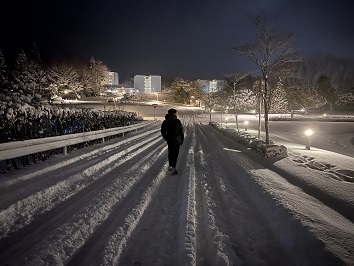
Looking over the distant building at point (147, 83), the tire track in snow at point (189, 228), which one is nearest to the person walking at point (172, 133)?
the tire track in snow at point (189, 228)

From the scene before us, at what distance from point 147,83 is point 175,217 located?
147048mm

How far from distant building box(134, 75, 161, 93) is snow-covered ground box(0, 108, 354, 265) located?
14155 centimetres

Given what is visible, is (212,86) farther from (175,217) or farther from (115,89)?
(175,217)

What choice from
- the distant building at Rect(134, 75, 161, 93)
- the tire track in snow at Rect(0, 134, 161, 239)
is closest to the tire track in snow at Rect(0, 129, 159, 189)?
the tire track in snow at Rect(0, 134, 161, 239)

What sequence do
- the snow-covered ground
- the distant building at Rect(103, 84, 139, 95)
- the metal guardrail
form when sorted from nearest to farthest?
the snow-covered ground
the metal guardrail
the distant building at Rect(103, 84, 139, 95)

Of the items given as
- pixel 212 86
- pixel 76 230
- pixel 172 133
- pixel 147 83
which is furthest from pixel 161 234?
pixel 147 83

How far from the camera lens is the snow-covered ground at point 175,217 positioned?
317cm

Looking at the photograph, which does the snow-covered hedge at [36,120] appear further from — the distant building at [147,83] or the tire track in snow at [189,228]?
the distant building at [147,83]

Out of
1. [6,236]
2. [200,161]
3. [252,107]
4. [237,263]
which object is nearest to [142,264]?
[237,263]

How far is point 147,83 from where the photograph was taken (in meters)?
147

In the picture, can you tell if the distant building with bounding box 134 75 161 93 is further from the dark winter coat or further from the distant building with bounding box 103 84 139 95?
the dark winter coat

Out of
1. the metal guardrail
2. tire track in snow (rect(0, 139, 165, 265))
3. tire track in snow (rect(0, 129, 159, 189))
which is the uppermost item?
the metal guardrail

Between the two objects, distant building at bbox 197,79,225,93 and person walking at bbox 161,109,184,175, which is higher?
distant building at bbox 197,79,225,93

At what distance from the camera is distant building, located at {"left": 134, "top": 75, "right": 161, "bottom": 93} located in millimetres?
145625
